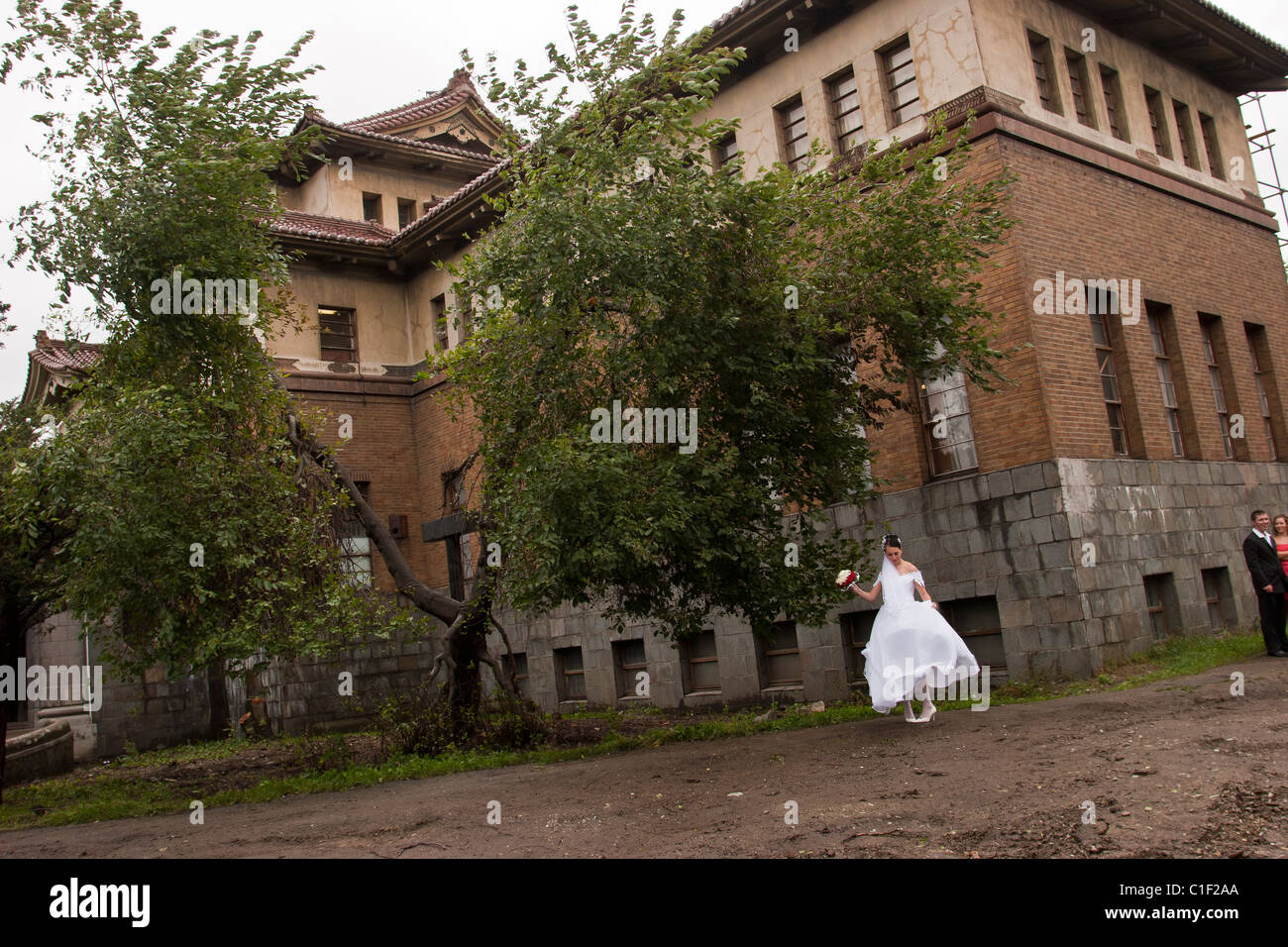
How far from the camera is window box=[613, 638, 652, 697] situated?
18688mm

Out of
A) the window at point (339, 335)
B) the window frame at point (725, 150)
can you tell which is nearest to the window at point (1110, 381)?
the window frame at point (725, 150)

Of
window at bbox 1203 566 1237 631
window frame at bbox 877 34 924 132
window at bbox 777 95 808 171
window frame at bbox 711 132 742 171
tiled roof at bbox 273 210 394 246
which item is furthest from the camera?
tiled roof at bbox 273 210 394 246

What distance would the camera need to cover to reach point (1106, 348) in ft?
47.1

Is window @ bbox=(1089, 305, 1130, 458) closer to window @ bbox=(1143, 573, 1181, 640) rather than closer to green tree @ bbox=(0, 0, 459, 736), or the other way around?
window @ bbox=(1143, 573, 1181, 640)

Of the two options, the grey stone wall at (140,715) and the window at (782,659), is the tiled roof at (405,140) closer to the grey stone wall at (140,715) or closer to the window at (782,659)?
the grey stone wall at (140,715)

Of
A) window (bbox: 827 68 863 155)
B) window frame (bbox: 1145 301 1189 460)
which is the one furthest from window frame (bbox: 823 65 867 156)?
window frame (bbox: 1145 301 1189 460)

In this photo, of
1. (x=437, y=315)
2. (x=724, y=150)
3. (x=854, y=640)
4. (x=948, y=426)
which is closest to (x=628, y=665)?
(x=854, y=640)

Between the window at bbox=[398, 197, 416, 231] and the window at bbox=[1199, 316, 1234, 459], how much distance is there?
18385mm

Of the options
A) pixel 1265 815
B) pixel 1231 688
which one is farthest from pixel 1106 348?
pixel 1265 815

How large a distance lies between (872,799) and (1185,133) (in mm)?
15290

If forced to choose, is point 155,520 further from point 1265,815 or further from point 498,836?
point 1265,815

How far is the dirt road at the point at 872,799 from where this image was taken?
5.56 metres

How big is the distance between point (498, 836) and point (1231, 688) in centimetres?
703

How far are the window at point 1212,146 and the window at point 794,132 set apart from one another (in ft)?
24.4
